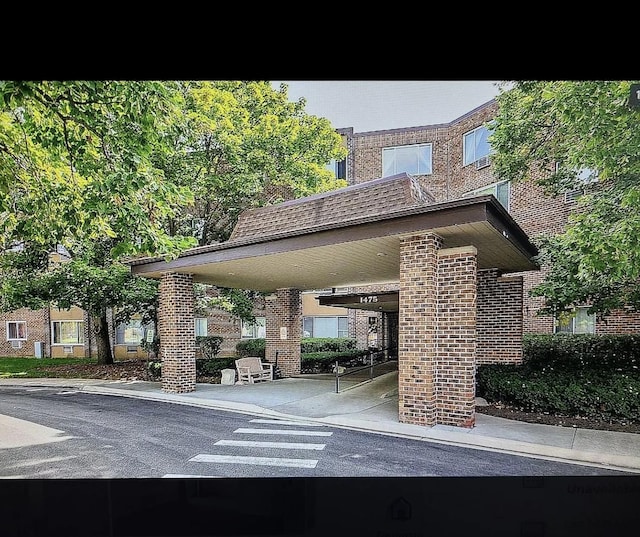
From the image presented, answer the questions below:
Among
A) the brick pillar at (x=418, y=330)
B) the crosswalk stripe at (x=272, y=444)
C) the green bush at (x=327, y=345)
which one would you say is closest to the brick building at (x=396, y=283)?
the green bush at (x=327, y=345)

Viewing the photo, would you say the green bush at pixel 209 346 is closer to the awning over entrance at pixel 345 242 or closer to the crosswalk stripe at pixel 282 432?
the awning over entrance at pixel 345 242

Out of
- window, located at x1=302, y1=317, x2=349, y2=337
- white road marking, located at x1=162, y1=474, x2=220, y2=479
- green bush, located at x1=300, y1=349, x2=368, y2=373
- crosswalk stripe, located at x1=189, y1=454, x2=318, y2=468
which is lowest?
green bush, located at x1=300, y1=349, x2=368, y2=373

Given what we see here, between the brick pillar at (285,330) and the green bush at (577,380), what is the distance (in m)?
5.14

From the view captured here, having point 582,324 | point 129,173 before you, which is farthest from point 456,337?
point 582,324

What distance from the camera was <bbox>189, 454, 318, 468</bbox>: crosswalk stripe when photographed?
412 centimetres

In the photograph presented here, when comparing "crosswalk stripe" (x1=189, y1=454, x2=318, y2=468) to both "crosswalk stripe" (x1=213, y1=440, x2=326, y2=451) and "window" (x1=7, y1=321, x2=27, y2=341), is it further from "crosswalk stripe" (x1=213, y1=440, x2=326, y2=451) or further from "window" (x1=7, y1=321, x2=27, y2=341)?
"window" (x1=7, y1=321, x2=27, y2=341)

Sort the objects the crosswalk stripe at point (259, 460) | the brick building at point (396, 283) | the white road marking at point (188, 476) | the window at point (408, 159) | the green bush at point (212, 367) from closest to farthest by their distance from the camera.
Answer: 1. the white road marking at point (188, 476)
2. the crosswalk stripe at point (259, 460)
3. the brick building at point (396, 283)
4. the green bush at point (212, 367)
5. the window at point (408, 159)

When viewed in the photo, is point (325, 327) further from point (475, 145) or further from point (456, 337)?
point (456, 337)

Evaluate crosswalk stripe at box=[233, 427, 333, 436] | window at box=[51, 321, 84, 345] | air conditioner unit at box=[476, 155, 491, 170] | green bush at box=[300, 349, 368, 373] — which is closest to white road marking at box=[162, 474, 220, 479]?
crosswalk stripe at box=[233, 427, 333, 436]

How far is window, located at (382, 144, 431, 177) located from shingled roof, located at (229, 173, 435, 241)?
23.3ft

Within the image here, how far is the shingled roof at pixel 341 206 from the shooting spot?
7055 millimetres

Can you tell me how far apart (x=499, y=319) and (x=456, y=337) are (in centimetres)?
267

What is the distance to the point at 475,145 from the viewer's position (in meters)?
13.3
